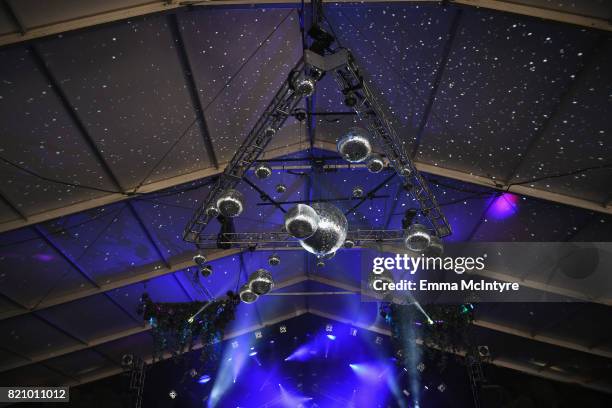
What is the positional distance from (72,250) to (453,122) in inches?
240

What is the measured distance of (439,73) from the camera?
15.4 ft

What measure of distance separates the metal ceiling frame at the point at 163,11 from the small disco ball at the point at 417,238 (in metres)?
2.33

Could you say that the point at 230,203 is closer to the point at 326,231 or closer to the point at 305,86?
the point at 305,86

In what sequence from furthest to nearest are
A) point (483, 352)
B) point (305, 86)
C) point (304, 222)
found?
point (483, 352) → point (305, 86) → point (304, 222)

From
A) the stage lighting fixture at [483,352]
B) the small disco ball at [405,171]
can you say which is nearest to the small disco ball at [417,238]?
the small disco ball at [405,171]

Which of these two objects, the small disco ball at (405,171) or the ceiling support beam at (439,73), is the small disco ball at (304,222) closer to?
the small disco ball at (405,171)

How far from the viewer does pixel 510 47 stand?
4.17 meters

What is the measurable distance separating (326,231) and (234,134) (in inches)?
140

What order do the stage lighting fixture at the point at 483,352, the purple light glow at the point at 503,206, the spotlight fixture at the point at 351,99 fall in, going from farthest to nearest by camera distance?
the stage lighting fixture at the point at 483,352 < the purple light glow at the point at 503,206 < the spotlight fixture at the point at 351,99

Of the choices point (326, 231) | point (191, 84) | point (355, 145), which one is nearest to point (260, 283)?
point (355, 145)

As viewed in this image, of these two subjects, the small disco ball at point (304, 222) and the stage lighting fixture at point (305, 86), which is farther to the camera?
the stage lighting fixture at point (305, 86)

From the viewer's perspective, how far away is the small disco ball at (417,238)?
4.55 meters

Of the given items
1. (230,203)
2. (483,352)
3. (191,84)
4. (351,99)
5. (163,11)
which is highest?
(191,84)

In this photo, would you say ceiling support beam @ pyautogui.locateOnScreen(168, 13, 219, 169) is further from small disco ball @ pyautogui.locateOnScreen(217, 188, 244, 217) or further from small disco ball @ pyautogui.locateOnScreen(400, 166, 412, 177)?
small disco ball @ pyautogui.locateOnScreen(400, 166, 412, 177)
